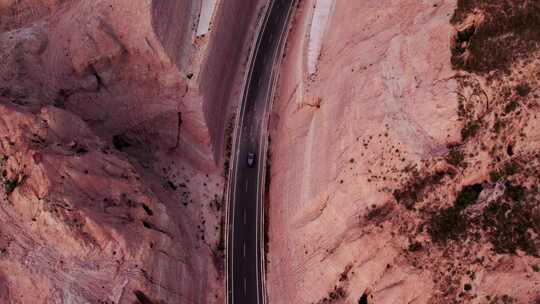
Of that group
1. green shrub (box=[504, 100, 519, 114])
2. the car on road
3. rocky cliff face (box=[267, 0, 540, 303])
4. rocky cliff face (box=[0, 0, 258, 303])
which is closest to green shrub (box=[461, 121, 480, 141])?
rocky cliff face (box=[267, 0, 540, 303])

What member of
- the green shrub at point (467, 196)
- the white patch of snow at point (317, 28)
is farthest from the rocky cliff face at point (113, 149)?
the green shrub at point (467, 196)

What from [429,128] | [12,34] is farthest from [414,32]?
[12,34]

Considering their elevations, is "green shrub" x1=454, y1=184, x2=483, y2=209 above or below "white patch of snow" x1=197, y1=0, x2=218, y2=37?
below

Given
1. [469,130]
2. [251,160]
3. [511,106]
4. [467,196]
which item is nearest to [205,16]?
[251,160]

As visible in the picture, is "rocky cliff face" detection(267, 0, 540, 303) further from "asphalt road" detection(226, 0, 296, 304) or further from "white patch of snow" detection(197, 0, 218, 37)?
"white patch of snow" detection(197, 0, 218, 37)

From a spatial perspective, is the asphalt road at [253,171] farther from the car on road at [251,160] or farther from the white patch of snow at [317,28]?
the white patch of snow at [317,28]

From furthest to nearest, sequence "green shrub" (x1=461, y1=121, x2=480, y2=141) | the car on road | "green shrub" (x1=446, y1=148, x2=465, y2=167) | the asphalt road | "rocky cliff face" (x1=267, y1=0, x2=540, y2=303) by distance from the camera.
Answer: the car on road
the asphalt road
"green shrub" (x1=461, y1=121, x2=480, y2=141)
"green shrub" (x1=446, y1=148, x2=465, y2=167)
"rocky cliff face" (x1=267, y1=0, x2=540, y2=303)

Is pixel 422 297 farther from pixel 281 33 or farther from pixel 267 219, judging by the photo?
pixel 281 33

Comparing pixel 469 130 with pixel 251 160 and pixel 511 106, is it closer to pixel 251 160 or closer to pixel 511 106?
pixel 511 106
